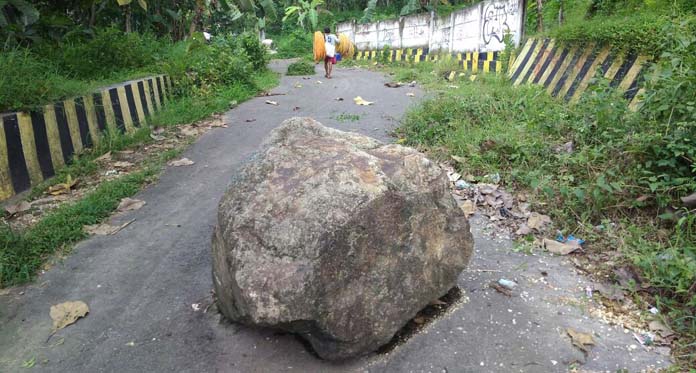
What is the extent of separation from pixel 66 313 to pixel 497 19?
9317 mm

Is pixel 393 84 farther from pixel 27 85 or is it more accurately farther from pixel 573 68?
pixel 27 85

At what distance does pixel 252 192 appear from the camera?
2.53 metres

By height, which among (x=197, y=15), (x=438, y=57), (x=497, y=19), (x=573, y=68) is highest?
(x=197, y=15)

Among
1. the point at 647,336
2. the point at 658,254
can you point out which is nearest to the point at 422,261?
the point at 647,336

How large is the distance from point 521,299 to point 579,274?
527mm

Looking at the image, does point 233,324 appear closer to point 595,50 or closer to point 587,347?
point 587,347

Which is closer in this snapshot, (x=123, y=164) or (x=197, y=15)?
(x=123, y=164)

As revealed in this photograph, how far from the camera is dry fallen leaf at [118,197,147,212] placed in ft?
14.2

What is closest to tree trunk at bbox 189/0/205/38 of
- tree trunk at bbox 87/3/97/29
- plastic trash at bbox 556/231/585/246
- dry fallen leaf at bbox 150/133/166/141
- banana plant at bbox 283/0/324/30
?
tree trunk at bbox 87/3/97/29

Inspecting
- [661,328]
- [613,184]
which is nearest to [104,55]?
[613,184]

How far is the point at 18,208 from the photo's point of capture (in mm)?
4184

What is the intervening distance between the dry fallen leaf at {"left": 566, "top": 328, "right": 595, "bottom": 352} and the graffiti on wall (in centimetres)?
745

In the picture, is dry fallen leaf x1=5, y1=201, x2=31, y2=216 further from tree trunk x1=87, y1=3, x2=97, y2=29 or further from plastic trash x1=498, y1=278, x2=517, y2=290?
tree trunk x1=87, y1=3, x2=97, y2=29

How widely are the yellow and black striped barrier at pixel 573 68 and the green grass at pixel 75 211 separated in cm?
424
